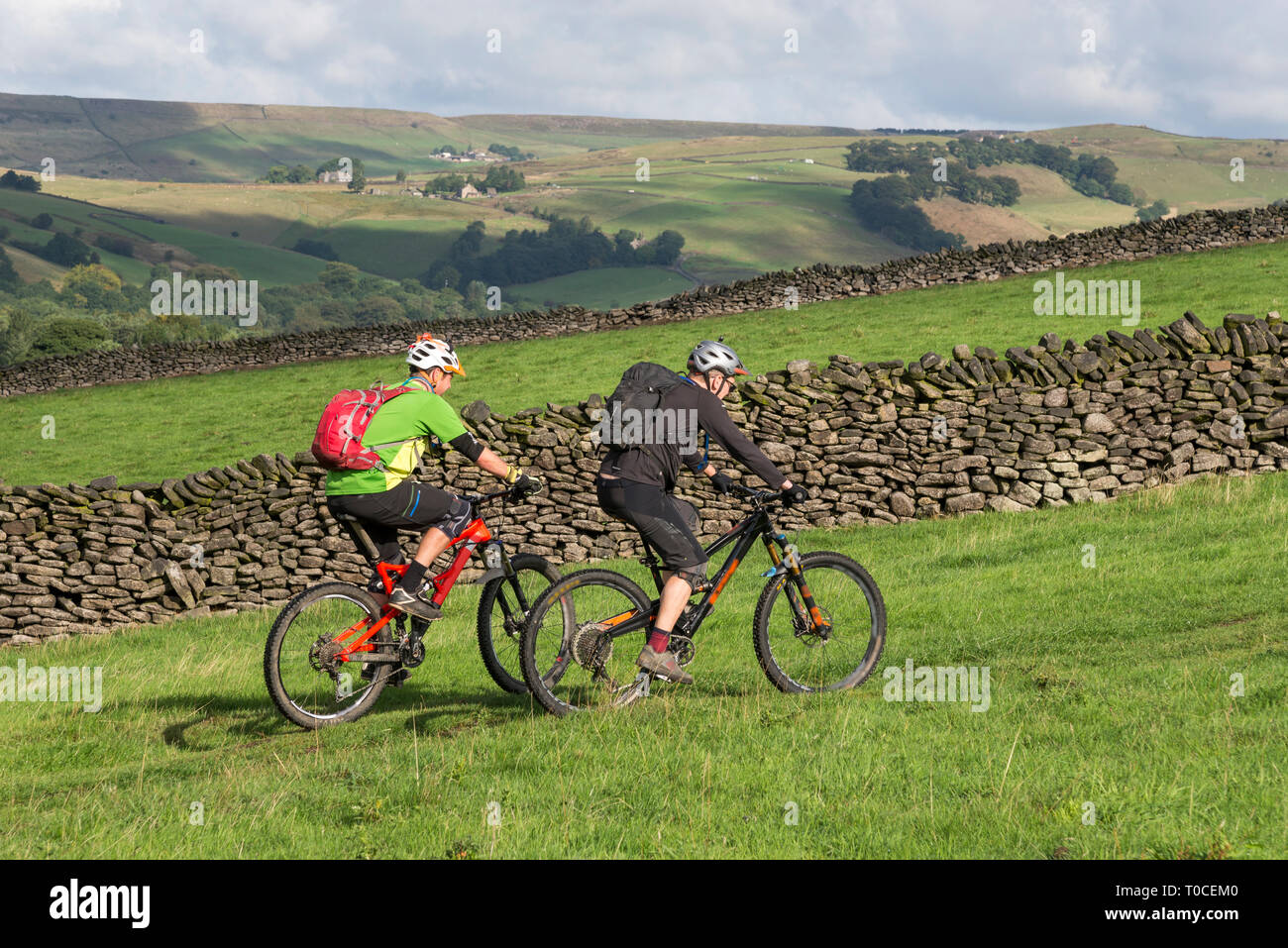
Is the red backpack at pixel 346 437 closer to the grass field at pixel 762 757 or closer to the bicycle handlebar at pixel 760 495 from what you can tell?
the grass field at pixel 762 757

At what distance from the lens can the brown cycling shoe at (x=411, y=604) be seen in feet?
24.7

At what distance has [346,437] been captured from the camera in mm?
7270

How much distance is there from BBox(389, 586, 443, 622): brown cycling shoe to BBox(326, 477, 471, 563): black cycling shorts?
308mm

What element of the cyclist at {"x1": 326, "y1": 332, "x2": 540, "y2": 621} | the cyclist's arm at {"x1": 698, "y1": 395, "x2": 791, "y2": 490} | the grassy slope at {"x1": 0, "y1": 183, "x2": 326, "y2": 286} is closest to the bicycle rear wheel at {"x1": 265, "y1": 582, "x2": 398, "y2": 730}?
the cyclist at {"x1": 326, "y1": 332, "x2": 540, "y2": 621}

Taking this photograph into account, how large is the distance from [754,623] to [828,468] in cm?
934

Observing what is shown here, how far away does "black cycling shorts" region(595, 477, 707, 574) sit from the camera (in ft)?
22.9

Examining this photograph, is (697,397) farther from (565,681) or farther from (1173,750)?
(1173,750)

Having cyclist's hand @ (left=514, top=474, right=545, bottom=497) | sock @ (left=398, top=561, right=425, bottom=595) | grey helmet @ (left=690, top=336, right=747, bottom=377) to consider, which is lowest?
sock @ (left=398, top=561, right=425, bottom=595)

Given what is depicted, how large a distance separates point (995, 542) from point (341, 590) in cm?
902

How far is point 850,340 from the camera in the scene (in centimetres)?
2709

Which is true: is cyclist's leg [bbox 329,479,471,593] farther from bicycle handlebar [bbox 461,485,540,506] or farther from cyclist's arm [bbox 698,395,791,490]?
cyclist's arm [bbox 698,395,791,490]

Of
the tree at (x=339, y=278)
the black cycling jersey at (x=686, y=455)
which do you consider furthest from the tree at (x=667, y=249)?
the black cycling jersey at (x=686, y=455)

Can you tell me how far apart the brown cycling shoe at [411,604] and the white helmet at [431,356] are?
162cm
